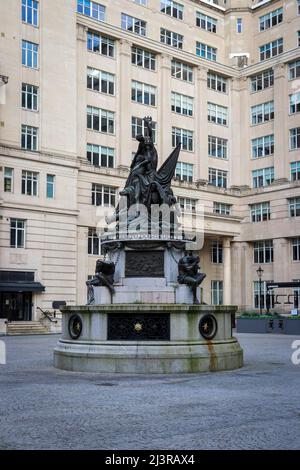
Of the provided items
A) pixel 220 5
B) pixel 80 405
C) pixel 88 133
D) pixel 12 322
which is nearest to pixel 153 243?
pixel 80 405

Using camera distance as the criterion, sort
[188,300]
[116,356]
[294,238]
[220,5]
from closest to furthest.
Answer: [116,356] → [188,300] → [294,238] → [220,5]

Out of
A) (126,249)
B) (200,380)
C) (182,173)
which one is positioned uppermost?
(182,173)

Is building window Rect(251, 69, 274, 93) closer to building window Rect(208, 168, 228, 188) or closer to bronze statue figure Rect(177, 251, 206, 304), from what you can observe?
building window Rect(208, 168, 228, 188)

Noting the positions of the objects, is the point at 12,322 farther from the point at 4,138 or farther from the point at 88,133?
the point at 88,133

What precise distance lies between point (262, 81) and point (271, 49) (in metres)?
3.69

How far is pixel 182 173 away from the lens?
6669 centimetres

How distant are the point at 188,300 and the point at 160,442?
11.3 m

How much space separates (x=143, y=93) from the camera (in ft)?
212

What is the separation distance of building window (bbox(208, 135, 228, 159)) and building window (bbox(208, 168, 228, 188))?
1677 millimetres

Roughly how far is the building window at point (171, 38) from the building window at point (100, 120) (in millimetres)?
11537

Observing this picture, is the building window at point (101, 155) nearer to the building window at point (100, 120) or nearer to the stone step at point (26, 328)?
the building window at point (100, 120)

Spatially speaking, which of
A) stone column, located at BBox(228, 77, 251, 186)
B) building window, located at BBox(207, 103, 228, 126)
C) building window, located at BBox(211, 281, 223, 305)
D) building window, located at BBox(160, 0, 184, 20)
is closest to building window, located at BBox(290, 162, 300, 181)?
stone column, located at BBox(228, 77, 251, 186)

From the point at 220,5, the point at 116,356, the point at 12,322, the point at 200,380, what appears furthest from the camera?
the point at 220,5

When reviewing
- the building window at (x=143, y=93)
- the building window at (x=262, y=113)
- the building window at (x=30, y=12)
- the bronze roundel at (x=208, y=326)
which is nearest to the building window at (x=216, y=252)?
the building window at (x=262, y=113)
